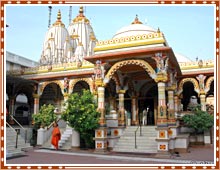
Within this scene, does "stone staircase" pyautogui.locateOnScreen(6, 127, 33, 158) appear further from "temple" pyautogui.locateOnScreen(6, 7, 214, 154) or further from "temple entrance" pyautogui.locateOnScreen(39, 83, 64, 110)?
"temple entrance" pyautogui.locateOnScreen(39, 83, 64, 110)

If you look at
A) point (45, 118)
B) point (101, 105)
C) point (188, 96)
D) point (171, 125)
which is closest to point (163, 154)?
point (171, 125)

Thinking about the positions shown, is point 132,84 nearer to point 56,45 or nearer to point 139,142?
point 139,142

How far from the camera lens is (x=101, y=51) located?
12.8m

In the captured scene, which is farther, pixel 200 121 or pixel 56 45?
pixel 56 45

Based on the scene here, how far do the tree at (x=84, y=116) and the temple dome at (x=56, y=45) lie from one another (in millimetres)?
16723

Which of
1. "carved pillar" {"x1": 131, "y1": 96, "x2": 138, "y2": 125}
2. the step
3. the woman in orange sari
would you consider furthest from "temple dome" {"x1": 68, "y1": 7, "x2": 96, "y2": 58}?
the step

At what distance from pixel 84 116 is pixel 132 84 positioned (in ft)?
19.4

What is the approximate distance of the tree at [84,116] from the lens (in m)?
12.3

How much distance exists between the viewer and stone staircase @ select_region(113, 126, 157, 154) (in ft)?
38.8

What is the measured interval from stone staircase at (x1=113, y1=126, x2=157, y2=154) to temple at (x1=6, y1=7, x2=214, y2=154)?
0.05 metres

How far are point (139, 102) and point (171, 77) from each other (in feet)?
16.2

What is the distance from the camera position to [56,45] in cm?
3105

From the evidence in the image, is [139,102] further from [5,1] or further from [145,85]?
[5,1]

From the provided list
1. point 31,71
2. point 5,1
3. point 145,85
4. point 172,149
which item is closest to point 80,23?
point 31,71
